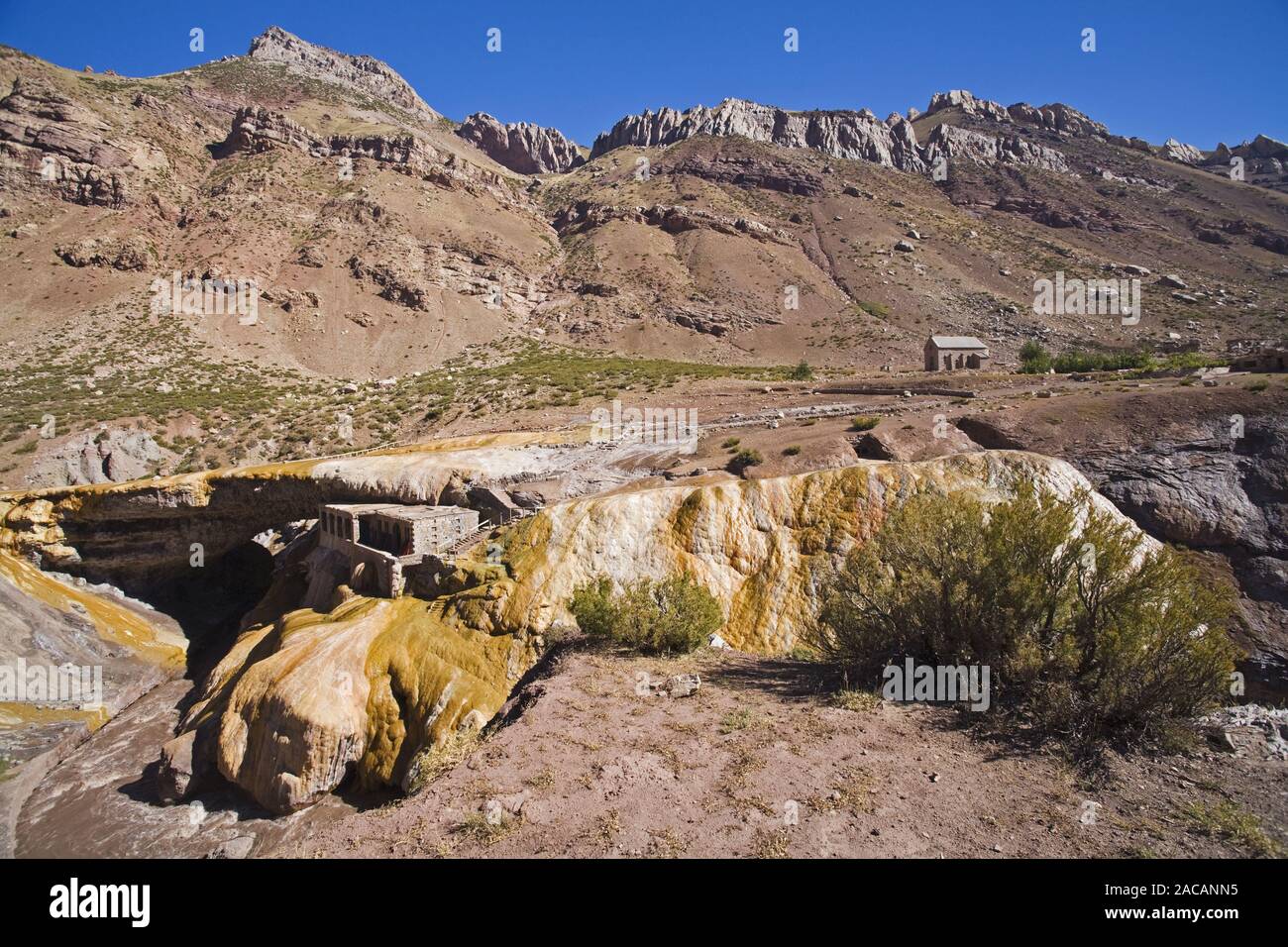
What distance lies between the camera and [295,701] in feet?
41.3

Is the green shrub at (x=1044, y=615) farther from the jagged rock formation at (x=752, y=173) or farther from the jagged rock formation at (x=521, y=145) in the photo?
the jagged rock formation at (x=521, y=145)

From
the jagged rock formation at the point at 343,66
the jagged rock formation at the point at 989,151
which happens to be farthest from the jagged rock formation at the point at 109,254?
the jagged rock formation at the point at 989,151

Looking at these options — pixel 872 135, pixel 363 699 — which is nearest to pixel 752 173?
pixel 872 135

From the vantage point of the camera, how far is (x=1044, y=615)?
7891mm

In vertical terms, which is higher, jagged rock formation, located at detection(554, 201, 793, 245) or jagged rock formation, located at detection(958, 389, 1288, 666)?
jagged rock formation, located at detection(554, 201, 793, 245)

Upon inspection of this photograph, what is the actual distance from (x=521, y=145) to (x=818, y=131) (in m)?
69.1

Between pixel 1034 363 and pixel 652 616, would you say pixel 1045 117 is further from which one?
pixel 652 616

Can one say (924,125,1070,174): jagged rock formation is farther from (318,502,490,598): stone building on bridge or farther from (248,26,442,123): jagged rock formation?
(318,502,490,598): stone building on bridge

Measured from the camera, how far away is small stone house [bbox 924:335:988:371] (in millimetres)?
44000

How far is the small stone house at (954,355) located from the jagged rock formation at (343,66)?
12172cm

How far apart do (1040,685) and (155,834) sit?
17142mm

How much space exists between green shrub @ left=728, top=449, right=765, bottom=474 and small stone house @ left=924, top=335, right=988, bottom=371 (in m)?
29.6

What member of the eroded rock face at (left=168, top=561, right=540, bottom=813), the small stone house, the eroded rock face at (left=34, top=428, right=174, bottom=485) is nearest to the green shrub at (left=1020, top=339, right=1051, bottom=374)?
the small stone house

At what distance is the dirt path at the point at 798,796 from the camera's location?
191 inches
